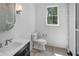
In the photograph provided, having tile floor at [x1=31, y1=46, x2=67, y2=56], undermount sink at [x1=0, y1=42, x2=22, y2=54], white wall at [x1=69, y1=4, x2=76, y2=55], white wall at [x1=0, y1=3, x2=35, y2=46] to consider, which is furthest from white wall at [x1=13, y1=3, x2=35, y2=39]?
white wall at [x1=69, y1=4, x2=76, y2=55]

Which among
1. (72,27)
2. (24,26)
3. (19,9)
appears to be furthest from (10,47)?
(72,27)

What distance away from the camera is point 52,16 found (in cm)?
139

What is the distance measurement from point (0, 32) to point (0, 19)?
0.56 feet

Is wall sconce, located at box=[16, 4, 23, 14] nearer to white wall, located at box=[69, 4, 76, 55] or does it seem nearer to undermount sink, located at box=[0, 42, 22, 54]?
undermount sink, located at box=[0, 42, 22, 54]

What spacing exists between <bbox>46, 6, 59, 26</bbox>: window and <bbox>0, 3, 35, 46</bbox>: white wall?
0.20 m

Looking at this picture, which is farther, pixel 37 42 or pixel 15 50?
pixel 37 42

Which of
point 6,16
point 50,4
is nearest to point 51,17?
point 50,4

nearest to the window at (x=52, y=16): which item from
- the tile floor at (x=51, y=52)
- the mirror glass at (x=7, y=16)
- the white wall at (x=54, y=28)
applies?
the white wall at (x=54, y=28)

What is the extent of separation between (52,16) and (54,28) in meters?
0.16

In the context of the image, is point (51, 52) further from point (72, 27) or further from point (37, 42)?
point (72, 27)

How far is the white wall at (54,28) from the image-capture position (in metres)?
1.36

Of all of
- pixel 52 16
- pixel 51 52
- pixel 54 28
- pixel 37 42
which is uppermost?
pixel 52 16

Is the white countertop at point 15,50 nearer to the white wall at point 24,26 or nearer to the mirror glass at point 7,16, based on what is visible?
the white wall at point 24,26

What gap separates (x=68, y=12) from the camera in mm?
1353
